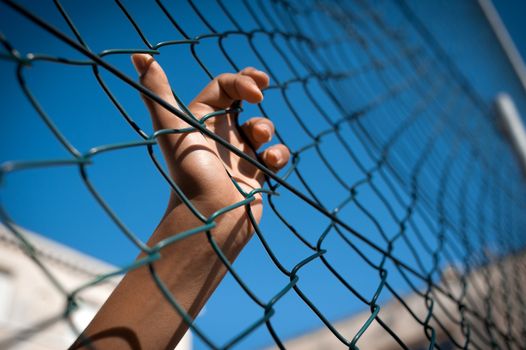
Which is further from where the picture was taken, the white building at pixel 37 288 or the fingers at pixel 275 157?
the white building at pixel 37 288

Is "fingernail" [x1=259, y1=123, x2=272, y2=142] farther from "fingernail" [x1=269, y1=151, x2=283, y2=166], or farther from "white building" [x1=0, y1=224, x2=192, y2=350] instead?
"white building" [x1=0, y1=224, x2=192, y2=350]

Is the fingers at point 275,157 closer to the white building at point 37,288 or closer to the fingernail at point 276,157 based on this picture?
the fingernail at point 276,157

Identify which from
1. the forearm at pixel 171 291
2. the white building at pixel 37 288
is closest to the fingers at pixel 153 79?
the forearm at pixel 171 291

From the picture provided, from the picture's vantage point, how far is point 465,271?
49.3 inches

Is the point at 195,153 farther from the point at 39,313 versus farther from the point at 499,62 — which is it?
the point at 39,313

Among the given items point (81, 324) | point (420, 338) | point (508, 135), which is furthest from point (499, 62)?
point (81, 324)

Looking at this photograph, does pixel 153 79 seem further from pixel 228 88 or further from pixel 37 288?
pixel 37 288

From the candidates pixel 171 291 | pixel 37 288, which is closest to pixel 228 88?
pixel 171 291

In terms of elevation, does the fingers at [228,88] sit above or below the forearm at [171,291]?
above

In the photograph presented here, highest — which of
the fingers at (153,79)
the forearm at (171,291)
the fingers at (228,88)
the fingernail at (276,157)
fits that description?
the fingers at (228,88)

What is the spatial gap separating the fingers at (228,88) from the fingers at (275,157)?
0.09 metres

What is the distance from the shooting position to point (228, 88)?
795mm

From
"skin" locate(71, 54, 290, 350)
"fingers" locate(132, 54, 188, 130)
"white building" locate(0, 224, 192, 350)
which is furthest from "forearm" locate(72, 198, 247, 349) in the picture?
"white building" locate(0, 224, 192, 350)

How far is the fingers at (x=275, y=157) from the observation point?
2.60ft
